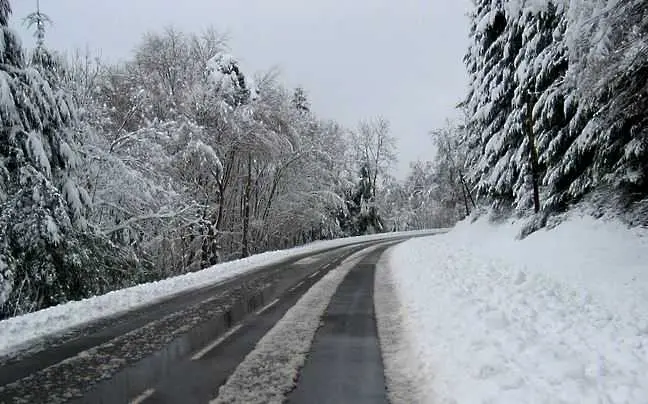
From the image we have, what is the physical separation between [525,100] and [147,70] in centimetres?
1950

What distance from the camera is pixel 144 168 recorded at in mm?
19000

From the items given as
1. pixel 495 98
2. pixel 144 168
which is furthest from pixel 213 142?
pixel 495 98

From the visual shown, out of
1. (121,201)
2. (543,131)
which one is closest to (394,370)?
(543,131)

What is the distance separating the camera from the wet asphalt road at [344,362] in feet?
17.1

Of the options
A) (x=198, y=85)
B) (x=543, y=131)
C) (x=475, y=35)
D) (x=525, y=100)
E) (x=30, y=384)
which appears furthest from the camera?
(x=198, y=85)

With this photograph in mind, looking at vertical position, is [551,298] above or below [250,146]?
below

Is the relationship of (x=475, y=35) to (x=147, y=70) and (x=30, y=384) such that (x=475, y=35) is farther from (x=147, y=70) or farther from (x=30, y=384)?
(x=30, y=384)

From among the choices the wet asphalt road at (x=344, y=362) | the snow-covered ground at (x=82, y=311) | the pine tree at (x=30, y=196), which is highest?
the pine tree at (x=30, y=196)

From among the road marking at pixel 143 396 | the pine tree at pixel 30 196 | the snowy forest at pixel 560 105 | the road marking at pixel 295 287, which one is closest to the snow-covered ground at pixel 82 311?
the pine tree at pixel 30 196

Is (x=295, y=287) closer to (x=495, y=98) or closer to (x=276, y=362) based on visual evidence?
(x=276, y=362)

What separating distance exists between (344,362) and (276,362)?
0.87 metres

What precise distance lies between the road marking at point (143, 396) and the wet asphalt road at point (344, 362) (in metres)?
1.52

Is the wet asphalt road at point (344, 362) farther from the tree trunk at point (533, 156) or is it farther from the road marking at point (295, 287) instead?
the tree trunk at point (533, 156)

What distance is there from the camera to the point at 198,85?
26109 millimetres
